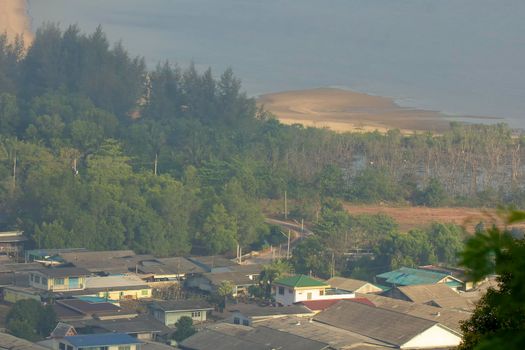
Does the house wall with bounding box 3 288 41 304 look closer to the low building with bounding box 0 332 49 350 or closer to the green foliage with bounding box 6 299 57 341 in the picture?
the green foliage with bounding box 6 299 57 341

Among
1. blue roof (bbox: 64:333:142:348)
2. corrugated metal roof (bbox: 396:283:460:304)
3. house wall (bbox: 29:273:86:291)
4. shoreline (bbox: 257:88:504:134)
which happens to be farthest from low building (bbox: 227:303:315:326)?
shoreline (bbox: 257:88:504:134)

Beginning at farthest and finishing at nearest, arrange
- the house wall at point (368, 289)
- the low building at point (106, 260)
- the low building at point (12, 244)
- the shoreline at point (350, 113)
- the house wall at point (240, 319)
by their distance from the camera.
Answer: the shoreline at point (350, 113) < the low building at point (12, 244) < the low building at point (106, 260) < the house wall at point (368, 289) < the house wall at point (240, 319)

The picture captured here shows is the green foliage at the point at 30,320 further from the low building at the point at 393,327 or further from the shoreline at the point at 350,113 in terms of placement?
the shoreline at the point at 350,113

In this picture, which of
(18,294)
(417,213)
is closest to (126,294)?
(18,294)

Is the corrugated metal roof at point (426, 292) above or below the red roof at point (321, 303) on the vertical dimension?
above

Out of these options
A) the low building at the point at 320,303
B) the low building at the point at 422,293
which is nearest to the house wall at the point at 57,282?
the low building at the point at 320,303

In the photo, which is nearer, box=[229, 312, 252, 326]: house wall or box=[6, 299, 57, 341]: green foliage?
box=[6, 299, 57, 341]: green foliage

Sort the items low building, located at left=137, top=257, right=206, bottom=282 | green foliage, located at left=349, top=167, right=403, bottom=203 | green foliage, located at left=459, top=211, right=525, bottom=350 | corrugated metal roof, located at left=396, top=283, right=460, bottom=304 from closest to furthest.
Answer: green foliage, located at left=459, top=211, right=525, bottom=350, corrugated metal roof, located at left=396, top=283, right=460, bottom=304, low building, located at left=137, top=257, right=206, bottom=282, green foliage, located at left=349, top=167, right=403, bottom=203
